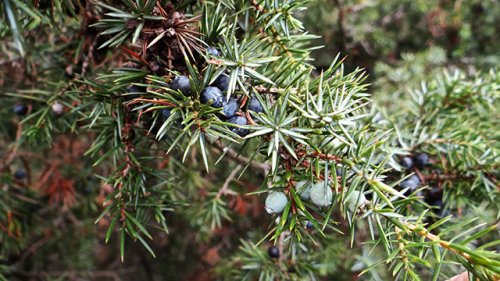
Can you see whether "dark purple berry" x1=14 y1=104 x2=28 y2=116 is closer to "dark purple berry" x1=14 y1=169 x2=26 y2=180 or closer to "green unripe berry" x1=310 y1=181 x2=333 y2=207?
"dark purple berry" x1=14 y1=169 x2=26 y2=180

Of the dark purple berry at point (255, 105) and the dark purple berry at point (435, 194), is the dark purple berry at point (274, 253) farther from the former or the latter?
the dark purple berry at point (255, 105)

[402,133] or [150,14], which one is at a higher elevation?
[150,14]

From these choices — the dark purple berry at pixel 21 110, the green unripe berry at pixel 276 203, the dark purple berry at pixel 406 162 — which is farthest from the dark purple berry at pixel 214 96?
the dark purple berry at pixel 21 110

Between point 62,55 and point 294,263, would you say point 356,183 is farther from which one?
point 62,55

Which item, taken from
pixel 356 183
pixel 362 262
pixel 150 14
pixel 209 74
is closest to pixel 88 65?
pixel 150 14

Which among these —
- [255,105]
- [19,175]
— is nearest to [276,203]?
[255,105]

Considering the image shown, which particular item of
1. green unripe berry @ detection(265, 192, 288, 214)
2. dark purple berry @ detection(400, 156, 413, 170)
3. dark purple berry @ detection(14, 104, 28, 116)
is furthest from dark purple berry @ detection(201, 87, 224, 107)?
dark purple berry @ detection(14, 104, 28, 116)
